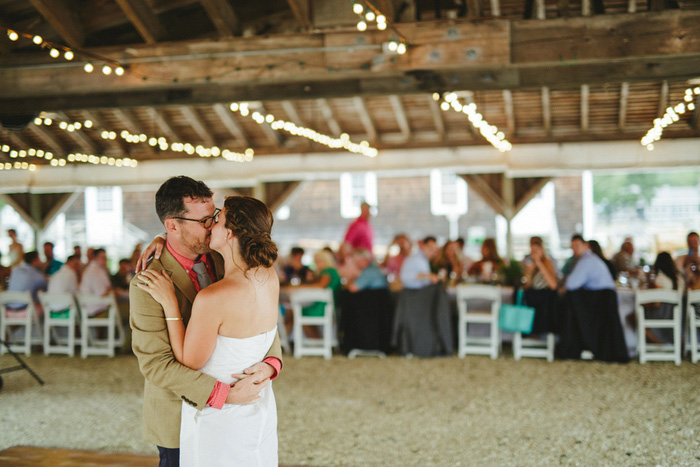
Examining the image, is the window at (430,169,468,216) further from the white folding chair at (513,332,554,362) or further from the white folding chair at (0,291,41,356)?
the white folding chair at (0,291,41,356)

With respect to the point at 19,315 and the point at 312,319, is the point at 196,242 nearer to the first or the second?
the point at 312,319

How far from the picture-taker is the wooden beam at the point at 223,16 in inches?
246

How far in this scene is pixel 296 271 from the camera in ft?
30.0

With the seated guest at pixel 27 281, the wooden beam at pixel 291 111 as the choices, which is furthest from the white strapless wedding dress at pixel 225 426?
the wooden beam at pixel 291 111

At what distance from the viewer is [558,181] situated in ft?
57.9

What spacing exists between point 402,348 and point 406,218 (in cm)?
1086

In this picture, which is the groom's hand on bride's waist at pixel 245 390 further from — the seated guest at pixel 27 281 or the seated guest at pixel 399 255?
the seated guest at pixel 27 281

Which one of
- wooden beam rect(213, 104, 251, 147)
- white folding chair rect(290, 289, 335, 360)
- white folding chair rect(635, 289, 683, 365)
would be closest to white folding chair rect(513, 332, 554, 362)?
white folding chair rect(635, 289, 683, 365)

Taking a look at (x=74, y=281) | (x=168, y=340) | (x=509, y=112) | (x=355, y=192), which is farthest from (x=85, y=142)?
(x=168, y=340)

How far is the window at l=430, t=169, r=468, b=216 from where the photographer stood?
1711cm

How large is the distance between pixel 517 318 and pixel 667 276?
6.11ft

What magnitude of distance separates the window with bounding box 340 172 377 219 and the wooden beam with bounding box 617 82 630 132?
7.17 meters

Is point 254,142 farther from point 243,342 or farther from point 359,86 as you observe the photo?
point 243,342

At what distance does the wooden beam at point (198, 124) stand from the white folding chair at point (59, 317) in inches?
218
